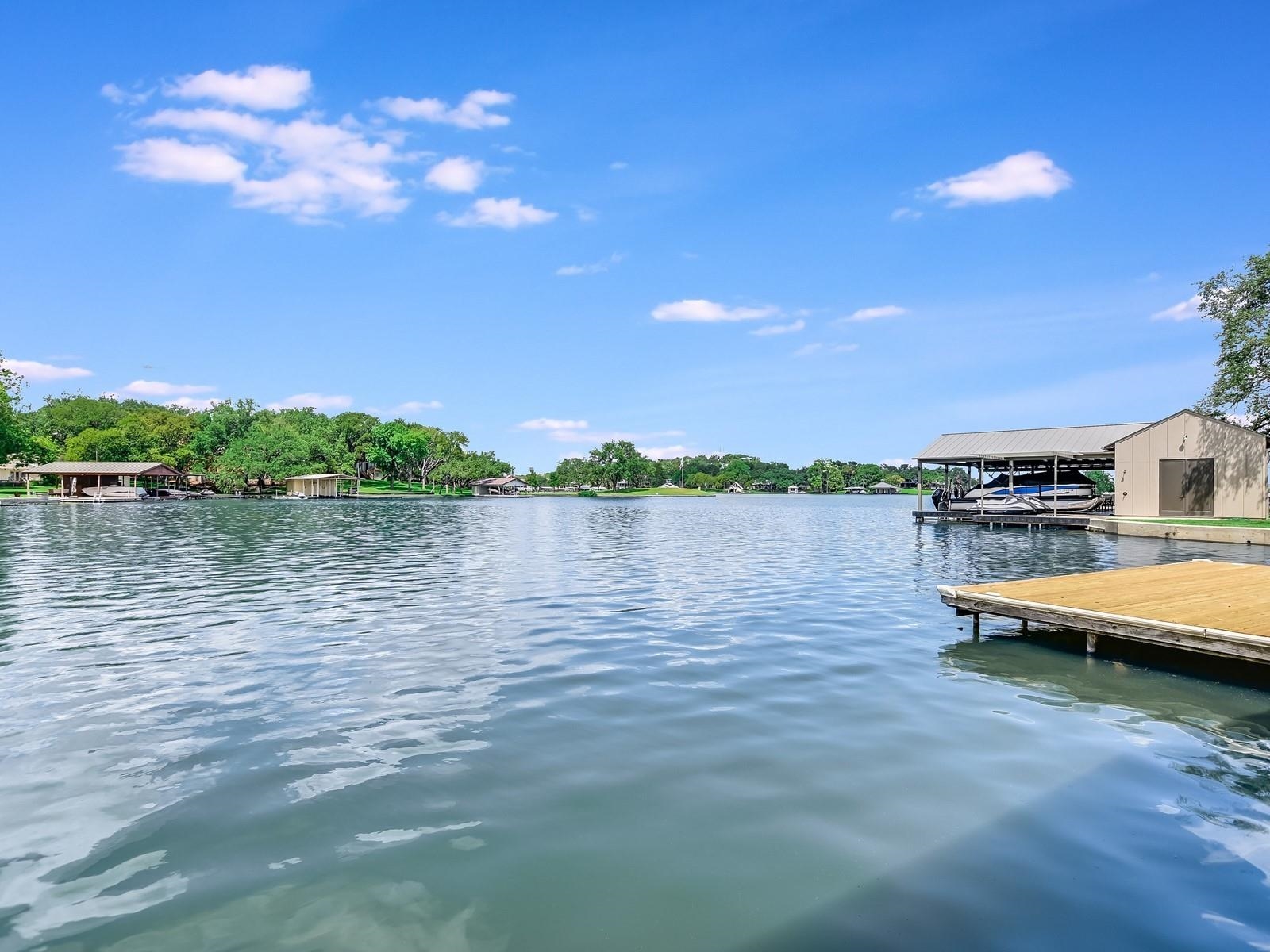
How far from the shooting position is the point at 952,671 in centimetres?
949

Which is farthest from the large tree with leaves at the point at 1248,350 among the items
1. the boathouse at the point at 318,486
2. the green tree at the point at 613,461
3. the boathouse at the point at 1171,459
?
the green tree at the point at 613,461

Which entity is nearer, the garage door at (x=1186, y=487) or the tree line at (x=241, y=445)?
the garage door at (x=1186, y=487)

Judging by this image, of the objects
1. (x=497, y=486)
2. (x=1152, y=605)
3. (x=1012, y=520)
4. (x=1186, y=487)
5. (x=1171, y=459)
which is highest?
(x=1171, y=459)

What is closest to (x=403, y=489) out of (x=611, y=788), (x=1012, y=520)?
(x=1012, y=520)

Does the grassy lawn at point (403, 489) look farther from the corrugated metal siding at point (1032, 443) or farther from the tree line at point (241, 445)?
the corrugated metal siding at point (1032, 443)

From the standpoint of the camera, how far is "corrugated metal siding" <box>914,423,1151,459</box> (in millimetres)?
40281

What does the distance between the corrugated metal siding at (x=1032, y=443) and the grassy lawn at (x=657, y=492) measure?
112750mm

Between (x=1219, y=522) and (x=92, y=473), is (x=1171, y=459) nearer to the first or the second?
(x=1219, y=522)

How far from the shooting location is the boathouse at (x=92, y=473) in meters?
85.1

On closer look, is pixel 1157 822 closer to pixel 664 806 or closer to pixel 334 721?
pixel 664 806

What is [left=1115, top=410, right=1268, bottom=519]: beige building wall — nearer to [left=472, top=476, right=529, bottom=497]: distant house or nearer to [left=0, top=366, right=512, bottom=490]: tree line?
[left=0, top=366, right=512, bottom=490]: tree line

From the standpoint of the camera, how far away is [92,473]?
283 feet

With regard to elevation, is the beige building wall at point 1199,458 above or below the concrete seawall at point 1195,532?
above

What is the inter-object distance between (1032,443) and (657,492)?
5101 inches
